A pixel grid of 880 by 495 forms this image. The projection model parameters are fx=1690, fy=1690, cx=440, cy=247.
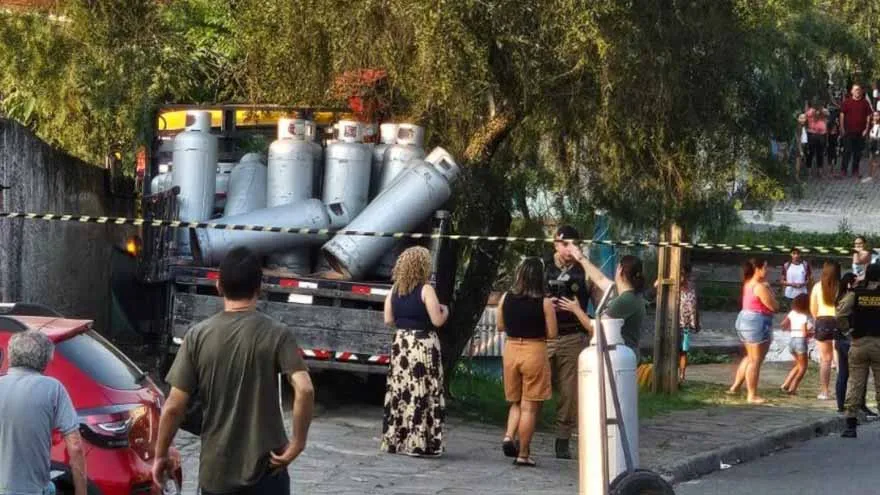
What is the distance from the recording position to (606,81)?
14117 millimetres

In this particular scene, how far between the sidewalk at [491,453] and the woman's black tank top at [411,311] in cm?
104

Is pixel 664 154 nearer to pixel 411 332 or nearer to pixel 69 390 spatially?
pixel 411 332

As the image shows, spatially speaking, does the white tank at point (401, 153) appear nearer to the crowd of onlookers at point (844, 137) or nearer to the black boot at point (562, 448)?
the black boot at point (562, 448)

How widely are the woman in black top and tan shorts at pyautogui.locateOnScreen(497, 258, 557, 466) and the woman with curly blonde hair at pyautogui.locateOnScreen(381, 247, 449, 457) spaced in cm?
56

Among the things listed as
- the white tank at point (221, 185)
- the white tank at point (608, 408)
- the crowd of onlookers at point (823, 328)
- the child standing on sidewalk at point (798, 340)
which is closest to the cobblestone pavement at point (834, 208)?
the crowd of onlookers at point (823, 328)

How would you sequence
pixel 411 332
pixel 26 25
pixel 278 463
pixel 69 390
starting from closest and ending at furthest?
pixel 278 463
pixel 69 390
pixel 411 332
pixel 26 25

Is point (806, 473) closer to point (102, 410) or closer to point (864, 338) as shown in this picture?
point (864, 338)

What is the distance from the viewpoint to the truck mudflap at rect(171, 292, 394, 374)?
46.2 ft

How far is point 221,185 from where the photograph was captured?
1513 centimetres

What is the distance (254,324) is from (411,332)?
6.14 m

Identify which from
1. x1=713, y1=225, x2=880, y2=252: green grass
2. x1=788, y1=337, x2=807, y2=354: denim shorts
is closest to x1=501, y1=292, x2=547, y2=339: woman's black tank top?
x1=788, y1=337, x2=807, y2=354: denim shorts

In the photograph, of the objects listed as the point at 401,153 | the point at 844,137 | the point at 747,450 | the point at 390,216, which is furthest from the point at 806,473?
the point at 844,137

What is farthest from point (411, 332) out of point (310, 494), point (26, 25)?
point (26, 25)

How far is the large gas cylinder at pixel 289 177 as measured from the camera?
47.4 feet
